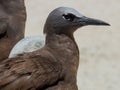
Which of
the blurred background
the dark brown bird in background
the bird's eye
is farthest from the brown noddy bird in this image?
the blurred background

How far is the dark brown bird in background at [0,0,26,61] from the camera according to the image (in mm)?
5023

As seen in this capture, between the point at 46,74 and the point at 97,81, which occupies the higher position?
the point at 46,74

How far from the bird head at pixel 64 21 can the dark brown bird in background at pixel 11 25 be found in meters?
0.88

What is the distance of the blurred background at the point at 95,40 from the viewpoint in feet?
24.6

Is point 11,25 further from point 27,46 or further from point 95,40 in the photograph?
point 95,40

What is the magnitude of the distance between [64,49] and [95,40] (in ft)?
15.5

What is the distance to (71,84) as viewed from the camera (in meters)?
3.91

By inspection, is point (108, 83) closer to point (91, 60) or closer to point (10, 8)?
point (91, 60)

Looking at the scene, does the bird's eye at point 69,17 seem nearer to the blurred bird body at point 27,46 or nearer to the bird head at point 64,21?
the bird head at point 64,21

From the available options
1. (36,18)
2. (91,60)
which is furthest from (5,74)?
(36,18)

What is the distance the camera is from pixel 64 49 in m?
4.12

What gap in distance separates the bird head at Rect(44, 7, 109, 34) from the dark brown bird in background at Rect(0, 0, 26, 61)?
881 mm

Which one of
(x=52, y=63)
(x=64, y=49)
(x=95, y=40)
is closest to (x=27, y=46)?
(x=64, y=49)

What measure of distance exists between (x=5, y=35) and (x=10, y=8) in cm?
25
